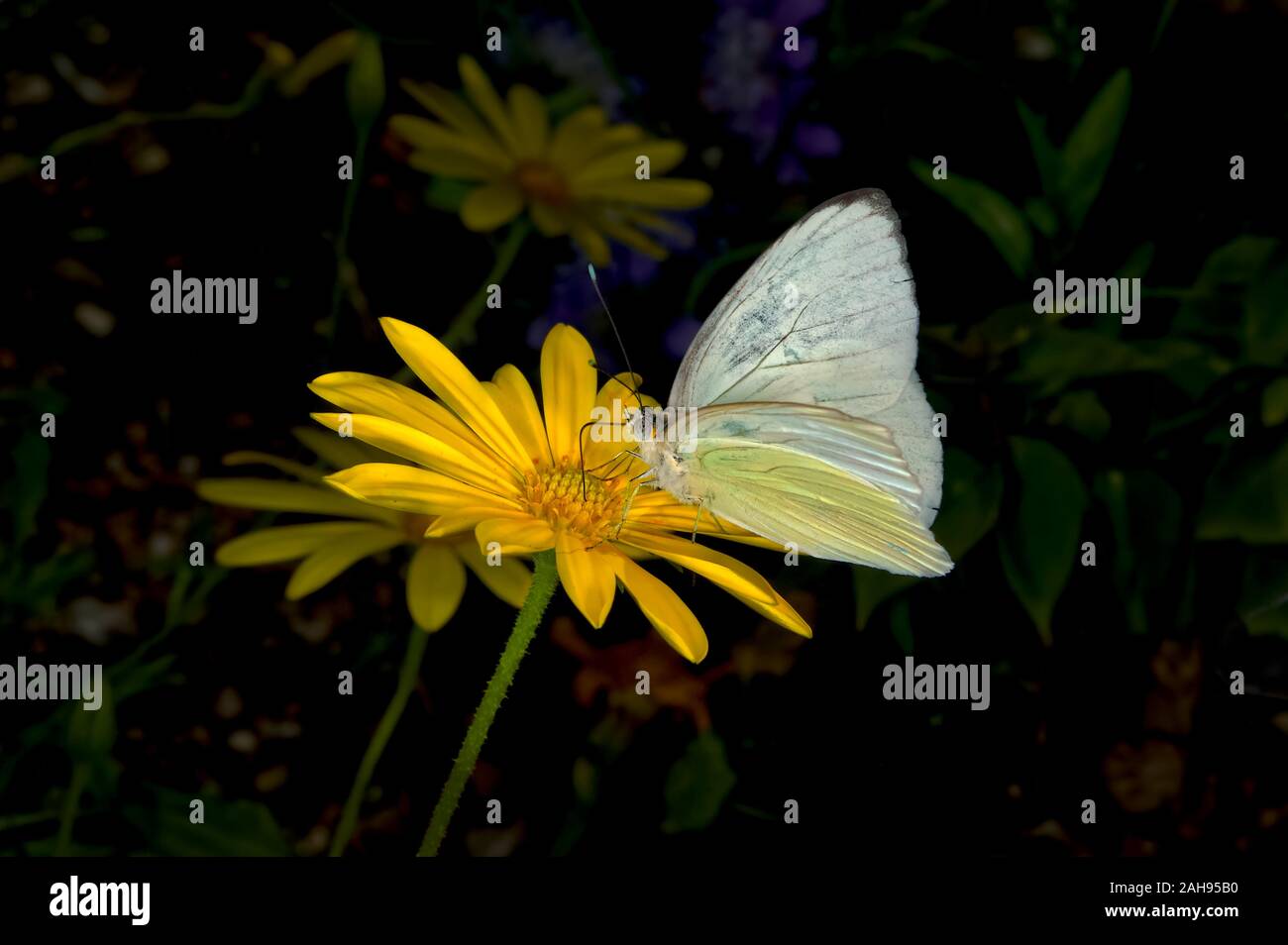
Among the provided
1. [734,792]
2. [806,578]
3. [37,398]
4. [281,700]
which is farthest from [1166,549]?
[37,398]

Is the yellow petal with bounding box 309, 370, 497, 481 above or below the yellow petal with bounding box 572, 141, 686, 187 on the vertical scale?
below

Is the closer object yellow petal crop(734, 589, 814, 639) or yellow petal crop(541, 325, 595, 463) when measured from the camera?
yellow petal crop(734, 589, 814, 639)

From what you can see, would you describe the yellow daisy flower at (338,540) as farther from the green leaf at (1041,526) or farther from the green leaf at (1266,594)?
the green leaf at (1266,594)

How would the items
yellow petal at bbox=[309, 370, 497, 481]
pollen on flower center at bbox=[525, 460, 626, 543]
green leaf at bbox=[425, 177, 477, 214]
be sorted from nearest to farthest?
yellow petal at bbox=[309, 370, 497, 481] → pollen on flower center at bbox=[525, 460, 626, 543] → green leaf at bbox=[425, 177, 477, 214]

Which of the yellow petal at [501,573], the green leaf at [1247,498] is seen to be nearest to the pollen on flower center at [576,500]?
the yellow petal at [501,573]

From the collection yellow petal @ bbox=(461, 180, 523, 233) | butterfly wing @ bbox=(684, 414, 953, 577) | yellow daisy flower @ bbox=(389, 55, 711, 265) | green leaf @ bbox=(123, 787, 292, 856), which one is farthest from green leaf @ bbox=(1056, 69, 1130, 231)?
green leaf @ bbox=(123, 787, 292, 856)

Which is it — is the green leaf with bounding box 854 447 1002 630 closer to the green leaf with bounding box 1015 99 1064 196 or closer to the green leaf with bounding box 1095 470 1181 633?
the green leaf with bounding box 1095 470 1181 633
